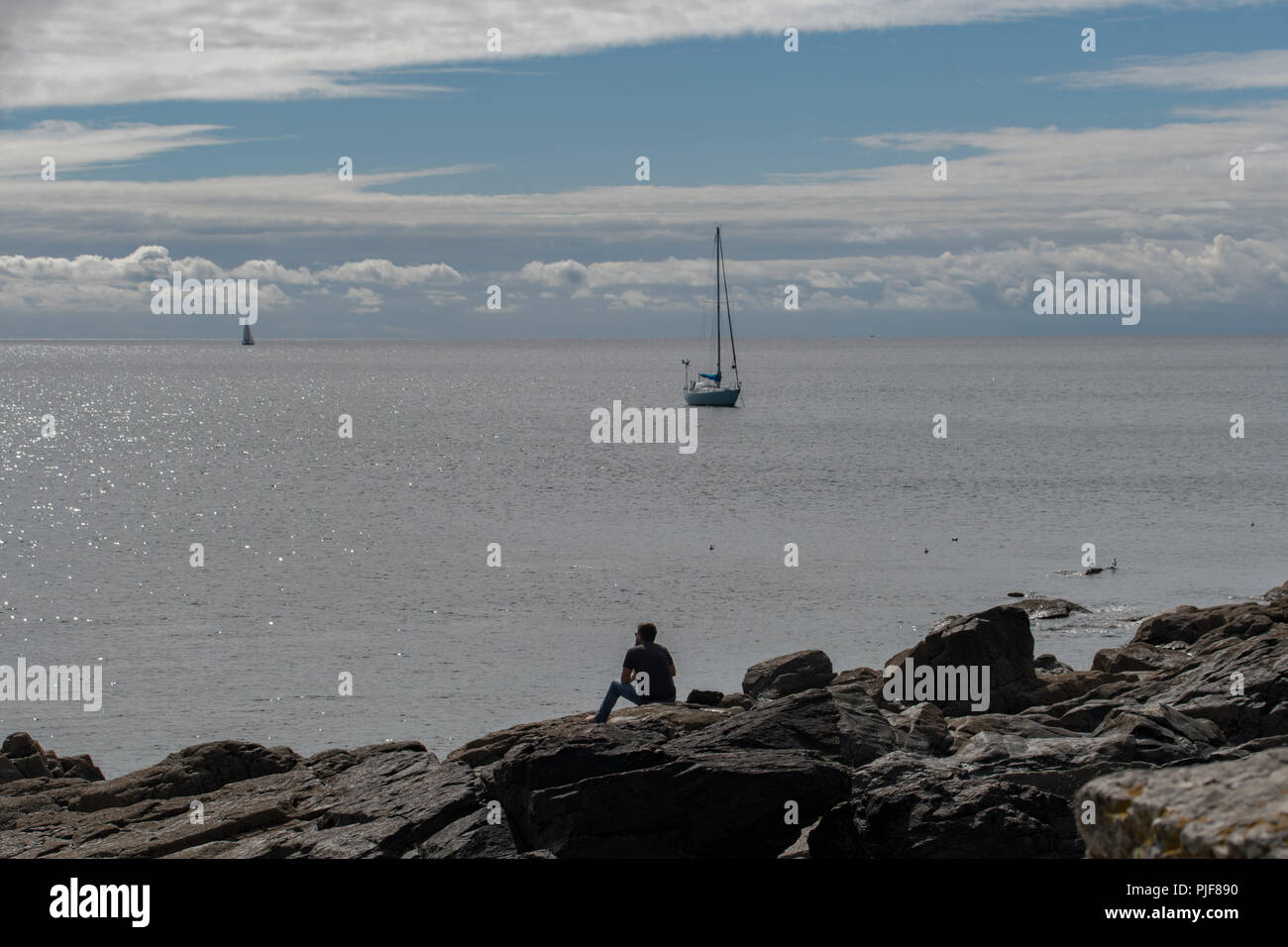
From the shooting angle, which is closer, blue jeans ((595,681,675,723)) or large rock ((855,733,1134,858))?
large rock ((855,733,1134,858))

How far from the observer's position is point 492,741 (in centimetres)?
2278

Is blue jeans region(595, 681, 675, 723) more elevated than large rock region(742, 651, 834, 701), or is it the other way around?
blue jeans region(595, 681, 675, 723)

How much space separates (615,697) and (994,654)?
390 inches

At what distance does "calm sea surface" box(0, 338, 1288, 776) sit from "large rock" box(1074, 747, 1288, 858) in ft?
88.3

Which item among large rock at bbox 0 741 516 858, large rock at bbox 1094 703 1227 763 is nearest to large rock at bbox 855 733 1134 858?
large rock at bbox 1094 703 1227 763

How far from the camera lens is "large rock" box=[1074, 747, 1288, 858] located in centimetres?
537

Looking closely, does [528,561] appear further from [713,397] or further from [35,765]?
[713,397]

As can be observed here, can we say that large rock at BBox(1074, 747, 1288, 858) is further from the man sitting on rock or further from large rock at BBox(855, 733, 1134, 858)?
the man sitting on rock

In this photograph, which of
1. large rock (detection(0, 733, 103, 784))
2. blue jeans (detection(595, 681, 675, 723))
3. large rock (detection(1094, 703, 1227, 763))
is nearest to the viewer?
large rock (detection(1094, 703, 1227, 763))

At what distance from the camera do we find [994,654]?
27891 mm

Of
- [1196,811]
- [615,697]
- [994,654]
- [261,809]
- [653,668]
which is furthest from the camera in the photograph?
[994,654]

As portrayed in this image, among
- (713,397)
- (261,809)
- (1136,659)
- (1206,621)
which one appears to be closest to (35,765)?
(261,809)

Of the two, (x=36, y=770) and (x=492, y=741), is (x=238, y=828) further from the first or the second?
(x=36, y=770)
